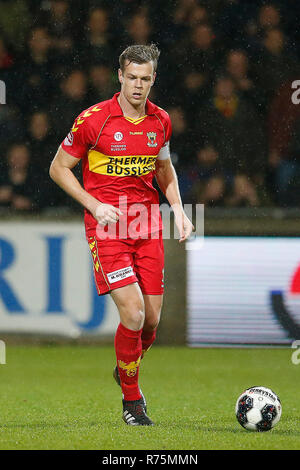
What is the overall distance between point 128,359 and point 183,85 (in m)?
4.64

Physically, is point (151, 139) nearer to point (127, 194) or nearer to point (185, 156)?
point (127, 194)

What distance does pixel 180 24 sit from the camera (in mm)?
9969

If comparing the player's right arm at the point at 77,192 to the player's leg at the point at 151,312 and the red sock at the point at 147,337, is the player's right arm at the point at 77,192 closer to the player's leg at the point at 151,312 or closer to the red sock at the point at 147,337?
the player's leg at the point at 151,312

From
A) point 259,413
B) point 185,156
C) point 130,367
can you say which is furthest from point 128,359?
point 185,156

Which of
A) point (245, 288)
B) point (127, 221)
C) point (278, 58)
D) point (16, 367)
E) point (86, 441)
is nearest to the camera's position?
point (86, 441)

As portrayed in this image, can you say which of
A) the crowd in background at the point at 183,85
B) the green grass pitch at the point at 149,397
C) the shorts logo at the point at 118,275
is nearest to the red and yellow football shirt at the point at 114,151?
the shorts logo at the point at 118,275

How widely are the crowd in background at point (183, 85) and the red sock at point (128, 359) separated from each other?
12.8 feet

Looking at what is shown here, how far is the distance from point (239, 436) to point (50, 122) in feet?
16.7

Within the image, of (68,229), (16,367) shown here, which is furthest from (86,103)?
(16,367)

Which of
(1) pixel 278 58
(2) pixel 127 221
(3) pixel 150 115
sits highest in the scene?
(1) pixel 278 58

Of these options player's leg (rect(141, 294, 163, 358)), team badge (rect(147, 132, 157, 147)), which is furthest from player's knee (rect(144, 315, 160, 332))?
team badge (rect(147, 132, 157, 147))

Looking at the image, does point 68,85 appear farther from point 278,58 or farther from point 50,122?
point 278,58

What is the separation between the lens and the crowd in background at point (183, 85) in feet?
31.1

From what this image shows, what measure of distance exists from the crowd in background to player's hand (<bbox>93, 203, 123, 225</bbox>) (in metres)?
4.05
